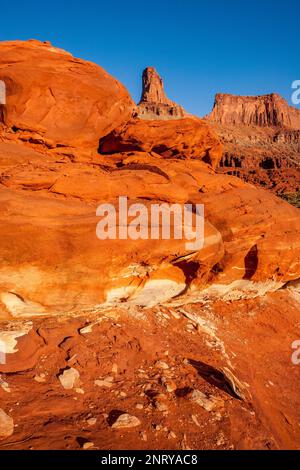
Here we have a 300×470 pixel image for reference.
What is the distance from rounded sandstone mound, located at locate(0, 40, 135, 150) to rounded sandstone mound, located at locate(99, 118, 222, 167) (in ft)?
1.34

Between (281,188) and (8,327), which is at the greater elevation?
(281,188)

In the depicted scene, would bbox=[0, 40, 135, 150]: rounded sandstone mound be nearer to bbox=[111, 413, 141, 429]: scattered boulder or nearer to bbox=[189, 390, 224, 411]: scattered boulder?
bbox=[111, 413, 141, 429]: scattered boulder

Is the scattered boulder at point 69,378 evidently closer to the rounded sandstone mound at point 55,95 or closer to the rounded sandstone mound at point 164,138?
the rounded sandstone mound at point 55,95

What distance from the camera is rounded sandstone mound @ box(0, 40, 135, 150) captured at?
7117 millimetres

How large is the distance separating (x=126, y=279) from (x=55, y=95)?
476cm

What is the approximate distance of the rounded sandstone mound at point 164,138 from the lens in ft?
28.0

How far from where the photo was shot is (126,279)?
6.17 metres

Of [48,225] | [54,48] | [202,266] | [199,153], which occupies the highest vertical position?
[54,48]

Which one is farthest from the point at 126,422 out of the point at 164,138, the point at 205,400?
the point at 164,138

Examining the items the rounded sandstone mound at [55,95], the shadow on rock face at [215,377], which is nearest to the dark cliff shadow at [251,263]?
the shadow on rock face at [215,377]
